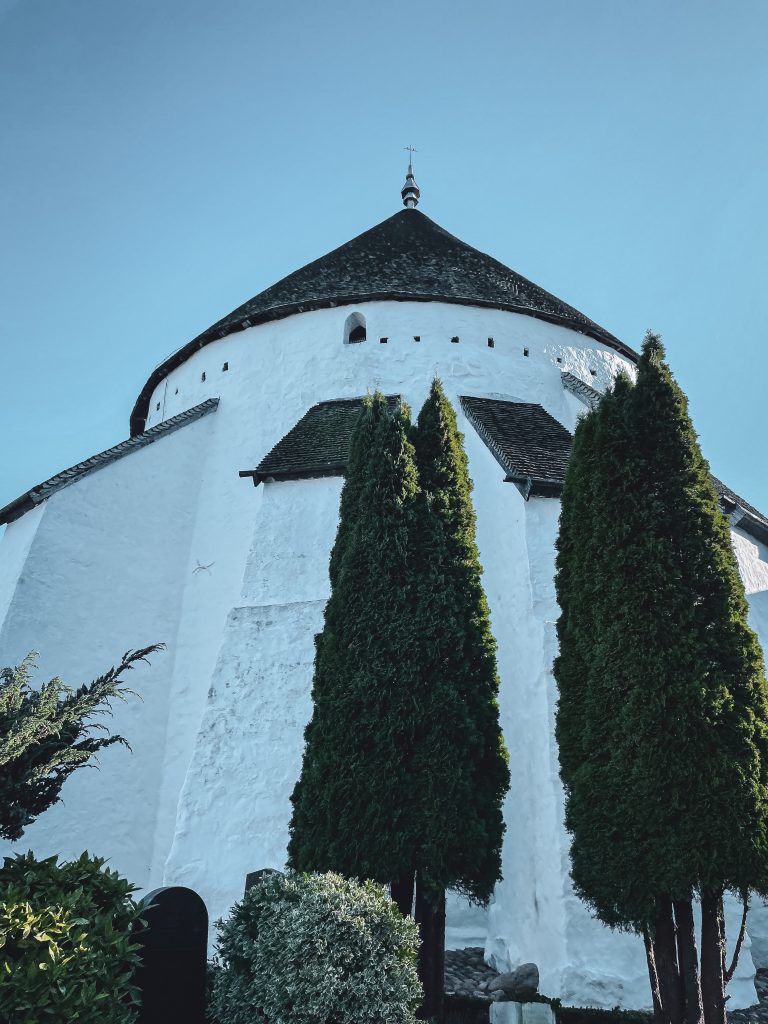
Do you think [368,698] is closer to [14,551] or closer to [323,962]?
[323,962]

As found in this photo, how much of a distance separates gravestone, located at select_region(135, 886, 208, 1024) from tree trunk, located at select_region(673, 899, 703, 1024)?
3.20 meters

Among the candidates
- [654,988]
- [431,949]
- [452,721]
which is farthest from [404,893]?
[654,988]

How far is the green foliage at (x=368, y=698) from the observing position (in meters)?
6.01

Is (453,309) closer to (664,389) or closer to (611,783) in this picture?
(664,389)

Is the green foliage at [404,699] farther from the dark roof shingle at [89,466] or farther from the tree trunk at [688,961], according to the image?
the dark roof shingle at [89,466]

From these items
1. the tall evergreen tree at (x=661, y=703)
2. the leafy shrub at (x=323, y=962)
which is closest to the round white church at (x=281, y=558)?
the tall evergreen tree at (x=661, y=703)

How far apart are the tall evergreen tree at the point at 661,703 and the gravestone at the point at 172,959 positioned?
2.74 m

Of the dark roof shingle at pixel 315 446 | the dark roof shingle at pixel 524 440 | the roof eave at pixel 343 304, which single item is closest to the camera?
the dark roof shingle at pixel 524 440

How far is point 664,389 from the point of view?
632cm

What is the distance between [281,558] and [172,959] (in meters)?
4.91

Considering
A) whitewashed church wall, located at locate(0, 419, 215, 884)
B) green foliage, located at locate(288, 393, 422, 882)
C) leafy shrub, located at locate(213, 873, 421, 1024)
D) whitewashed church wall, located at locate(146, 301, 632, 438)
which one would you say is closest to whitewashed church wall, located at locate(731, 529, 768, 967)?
whitewashed church wall, located at locate(146, 301, 632, 438)

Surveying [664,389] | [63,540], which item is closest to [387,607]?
[664,389]

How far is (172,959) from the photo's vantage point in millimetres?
4836

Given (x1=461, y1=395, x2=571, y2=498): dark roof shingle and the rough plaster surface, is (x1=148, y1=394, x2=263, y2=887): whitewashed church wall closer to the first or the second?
the rough plaster surface
